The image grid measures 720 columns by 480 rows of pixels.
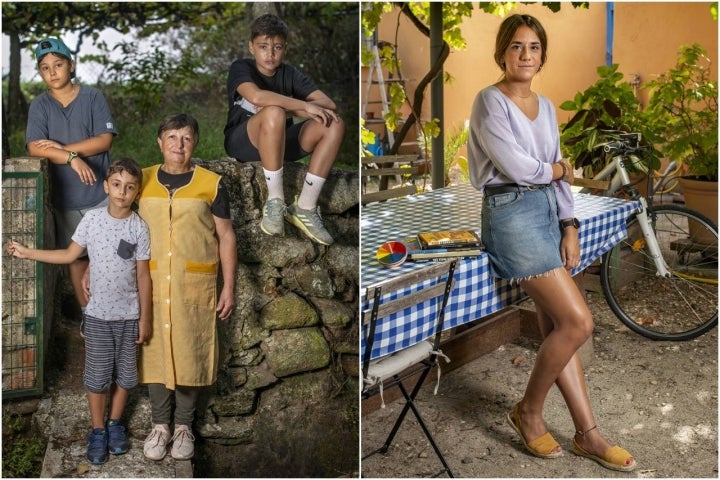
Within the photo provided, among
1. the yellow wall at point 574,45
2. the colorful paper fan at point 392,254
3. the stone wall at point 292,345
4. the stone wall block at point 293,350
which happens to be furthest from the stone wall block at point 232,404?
the yellow wall at point 574,45

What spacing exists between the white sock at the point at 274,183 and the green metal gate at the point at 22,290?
0.63 meters

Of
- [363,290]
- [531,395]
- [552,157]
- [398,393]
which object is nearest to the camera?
[363,290]

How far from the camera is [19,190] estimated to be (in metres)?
2.38

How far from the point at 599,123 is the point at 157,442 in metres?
3.55

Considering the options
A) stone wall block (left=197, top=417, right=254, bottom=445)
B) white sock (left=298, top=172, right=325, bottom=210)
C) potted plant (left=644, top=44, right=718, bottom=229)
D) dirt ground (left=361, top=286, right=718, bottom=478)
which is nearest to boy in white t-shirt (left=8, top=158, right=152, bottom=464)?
stone wall block (left=197, top=417, right=254, bottom=445)

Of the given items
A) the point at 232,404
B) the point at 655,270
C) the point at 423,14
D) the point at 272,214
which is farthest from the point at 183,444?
the point at 423,14

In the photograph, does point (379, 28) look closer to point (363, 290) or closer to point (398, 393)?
point (398, 393)

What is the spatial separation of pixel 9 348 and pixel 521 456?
1.85m

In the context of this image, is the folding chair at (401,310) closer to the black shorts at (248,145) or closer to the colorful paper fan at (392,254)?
the colorful paper fan at (392,254)

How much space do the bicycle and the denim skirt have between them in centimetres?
126

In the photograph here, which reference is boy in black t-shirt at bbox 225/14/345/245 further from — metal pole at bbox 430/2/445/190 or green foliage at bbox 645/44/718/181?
green foliage at bbox 645/44/718/181

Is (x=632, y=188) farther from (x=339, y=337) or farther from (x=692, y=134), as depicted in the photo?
(x=339, y=337)

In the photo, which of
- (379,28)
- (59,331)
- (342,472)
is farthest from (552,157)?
(379,28)

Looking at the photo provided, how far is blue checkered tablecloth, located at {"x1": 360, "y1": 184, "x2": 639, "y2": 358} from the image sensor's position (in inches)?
108
